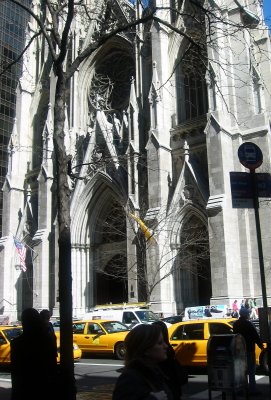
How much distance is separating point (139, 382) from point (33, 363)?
6.49 feet

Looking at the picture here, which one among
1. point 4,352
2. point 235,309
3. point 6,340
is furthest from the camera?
point 235,309

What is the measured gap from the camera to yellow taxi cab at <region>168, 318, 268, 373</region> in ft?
38.1

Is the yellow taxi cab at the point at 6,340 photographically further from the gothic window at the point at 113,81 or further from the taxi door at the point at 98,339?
the gothic window at the point at 113,81

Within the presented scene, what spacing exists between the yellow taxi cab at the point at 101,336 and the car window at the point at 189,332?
12.2 ft

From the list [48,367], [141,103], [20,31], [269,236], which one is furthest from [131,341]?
[20,31]

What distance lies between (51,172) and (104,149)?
5200mm

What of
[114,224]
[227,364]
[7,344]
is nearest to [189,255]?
[114,224]

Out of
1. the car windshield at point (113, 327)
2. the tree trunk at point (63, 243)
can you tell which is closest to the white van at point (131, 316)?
the car windshield at point (113, 327)

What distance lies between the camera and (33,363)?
4410mm

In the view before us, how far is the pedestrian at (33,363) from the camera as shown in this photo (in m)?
4.30

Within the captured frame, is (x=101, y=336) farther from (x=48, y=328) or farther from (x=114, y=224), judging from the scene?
(x=114, y=224)

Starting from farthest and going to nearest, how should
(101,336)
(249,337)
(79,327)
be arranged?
(79,327)
(101,336)
(249,337)

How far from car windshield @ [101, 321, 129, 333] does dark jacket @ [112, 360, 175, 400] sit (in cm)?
1389

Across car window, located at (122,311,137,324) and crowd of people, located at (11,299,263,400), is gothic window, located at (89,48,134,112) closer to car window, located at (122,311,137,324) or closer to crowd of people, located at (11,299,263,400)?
car window, located at (122,311,137,324)
